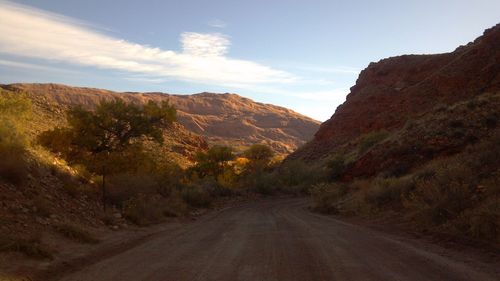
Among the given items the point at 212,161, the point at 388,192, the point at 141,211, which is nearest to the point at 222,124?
A: the point at 212,161

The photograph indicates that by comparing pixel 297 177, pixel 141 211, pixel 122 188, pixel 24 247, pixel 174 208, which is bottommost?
pixel 174 208

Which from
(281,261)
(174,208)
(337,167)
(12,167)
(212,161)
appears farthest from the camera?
(212,161)

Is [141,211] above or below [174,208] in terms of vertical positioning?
above

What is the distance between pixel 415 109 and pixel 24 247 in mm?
59003

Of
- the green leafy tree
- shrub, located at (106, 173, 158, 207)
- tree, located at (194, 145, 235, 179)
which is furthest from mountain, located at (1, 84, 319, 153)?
shrub, located at (106, 173, 158, 207)

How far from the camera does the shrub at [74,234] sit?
539 inches

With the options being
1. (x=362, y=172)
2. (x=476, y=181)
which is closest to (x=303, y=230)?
(x=476, y=181)

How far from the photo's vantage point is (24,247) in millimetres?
10664

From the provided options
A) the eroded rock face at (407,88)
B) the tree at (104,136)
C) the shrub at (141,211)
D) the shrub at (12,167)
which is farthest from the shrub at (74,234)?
the eroded rock face at (407,88)

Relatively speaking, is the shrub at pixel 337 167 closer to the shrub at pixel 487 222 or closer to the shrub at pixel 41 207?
the shrub at pixel 487 222

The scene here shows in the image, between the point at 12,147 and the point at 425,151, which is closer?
the point at 12,147

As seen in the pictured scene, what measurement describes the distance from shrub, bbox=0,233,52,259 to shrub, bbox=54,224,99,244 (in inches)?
103

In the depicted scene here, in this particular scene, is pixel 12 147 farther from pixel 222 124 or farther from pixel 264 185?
pixel 222 124

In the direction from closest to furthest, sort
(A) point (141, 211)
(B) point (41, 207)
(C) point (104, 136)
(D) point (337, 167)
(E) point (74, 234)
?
(E) point (74, 234), (B) point (41, 207), (A) point (141, 211), (C) point (104, 136), (D) point (337, 167)
